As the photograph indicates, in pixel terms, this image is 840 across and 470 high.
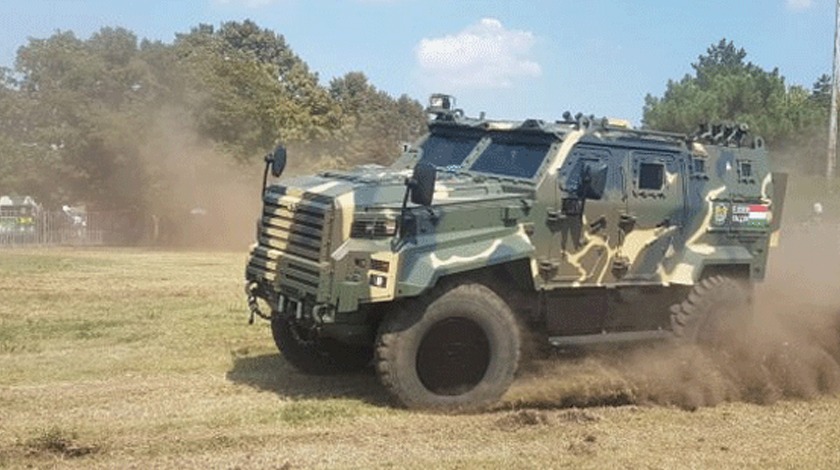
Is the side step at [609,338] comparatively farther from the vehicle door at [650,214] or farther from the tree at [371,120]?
the tree at [371,120]

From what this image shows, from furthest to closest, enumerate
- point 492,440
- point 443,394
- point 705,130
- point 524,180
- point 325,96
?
1. point 325,96
2. point 705,130
3. point 524,180
4. point 443,394
5. point 492,440

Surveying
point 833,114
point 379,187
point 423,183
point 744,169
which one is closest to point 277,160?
point 379,187

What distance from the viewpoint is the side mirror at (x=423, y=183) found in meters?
8.13

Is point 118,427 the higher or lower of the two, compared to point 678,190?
lower

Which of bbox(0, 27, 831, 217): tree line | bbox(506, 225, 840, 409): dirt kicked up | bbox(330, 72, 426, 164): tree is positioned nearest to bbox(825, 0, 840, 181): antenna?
bbox(0, 27, 831, 217): tree line

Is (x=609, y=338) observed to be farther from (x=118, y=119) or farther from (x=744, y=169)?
(x=118, y=119)

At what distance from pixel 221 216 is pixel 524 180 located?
30.4m

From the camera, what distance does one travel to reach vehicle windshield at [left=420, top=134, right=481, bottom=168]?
10.3 m

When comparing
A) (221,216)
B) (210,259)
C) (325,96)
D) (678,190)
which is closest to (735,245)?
(678,190)

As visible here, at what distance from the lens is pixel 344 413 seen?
27.8ft

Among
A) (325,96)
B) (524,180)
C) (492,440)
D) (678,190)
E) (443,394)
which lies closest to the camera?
(492,440)

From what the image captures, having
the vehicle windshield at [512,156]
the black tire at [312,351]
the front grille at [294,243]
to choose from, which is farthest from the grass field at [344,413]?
the vehicle windshield at [512,156]

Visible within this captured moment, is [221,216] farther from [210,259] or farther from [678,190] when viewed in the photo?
[678,190]

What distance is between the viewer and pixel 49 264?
24.2 metres
